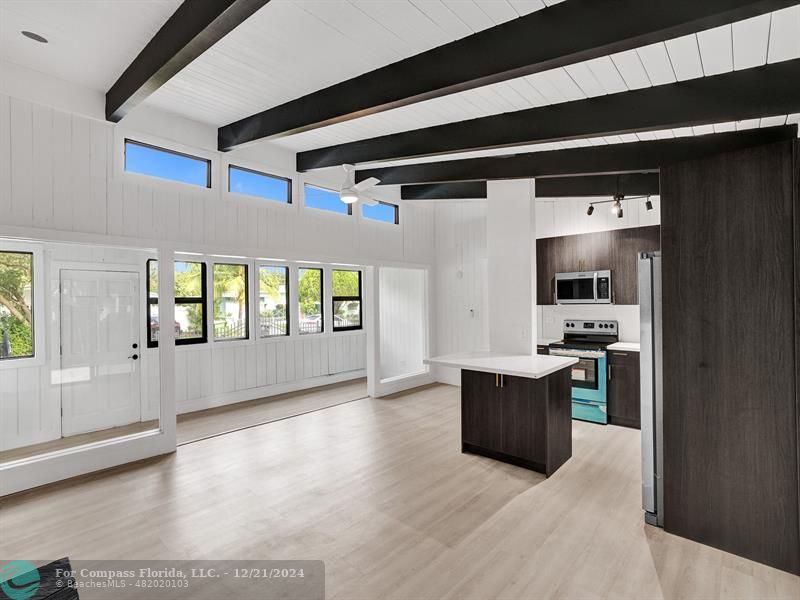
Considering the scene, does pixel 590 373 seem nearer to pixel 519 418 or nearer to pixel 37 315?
pixel 519 418

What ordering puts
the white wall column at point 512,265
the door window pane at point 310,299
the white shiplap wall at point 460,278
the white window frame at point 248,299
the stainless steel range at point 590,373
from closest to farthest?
the white wall column at point 512,265
the stainless steel range at point 590,373
the white window frame at point 248,299
the white shiplap wall at point 460,278
the door window pane at point 310,299

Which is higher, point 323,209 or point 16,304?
point 323,209

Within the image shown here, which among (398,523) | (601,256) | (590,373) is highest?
(601,256)

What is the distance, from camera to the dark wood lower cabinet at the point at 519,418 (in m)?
3.69

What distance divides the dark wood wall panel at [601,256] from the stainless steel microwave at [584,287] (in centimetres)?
10

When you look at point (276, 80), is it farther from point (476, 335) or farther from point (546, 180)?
point (476, 335)

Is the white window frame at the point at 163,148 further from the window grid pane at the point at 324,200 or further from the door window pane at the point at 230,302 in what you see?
the door window pane at the point at 230,302

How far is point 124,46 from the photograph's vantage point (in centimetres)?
289

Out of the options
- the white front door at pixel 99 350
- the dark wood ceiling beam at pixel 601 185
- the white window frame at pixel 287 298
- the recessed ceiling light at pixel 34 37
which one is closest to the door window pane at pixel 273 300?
the white window frame at pixel 287 298

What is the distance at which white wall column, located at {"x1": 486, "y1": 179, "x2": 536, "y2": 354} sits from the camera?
4492 mm

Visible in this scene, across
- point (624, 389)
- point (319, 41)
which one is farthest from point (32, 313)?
point (624, 389)

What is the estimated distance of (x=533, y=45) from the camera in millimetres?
2191

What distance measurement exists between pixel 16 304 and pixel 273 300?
3.36 metres

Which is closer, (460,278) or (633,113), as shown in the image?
(633,113)
